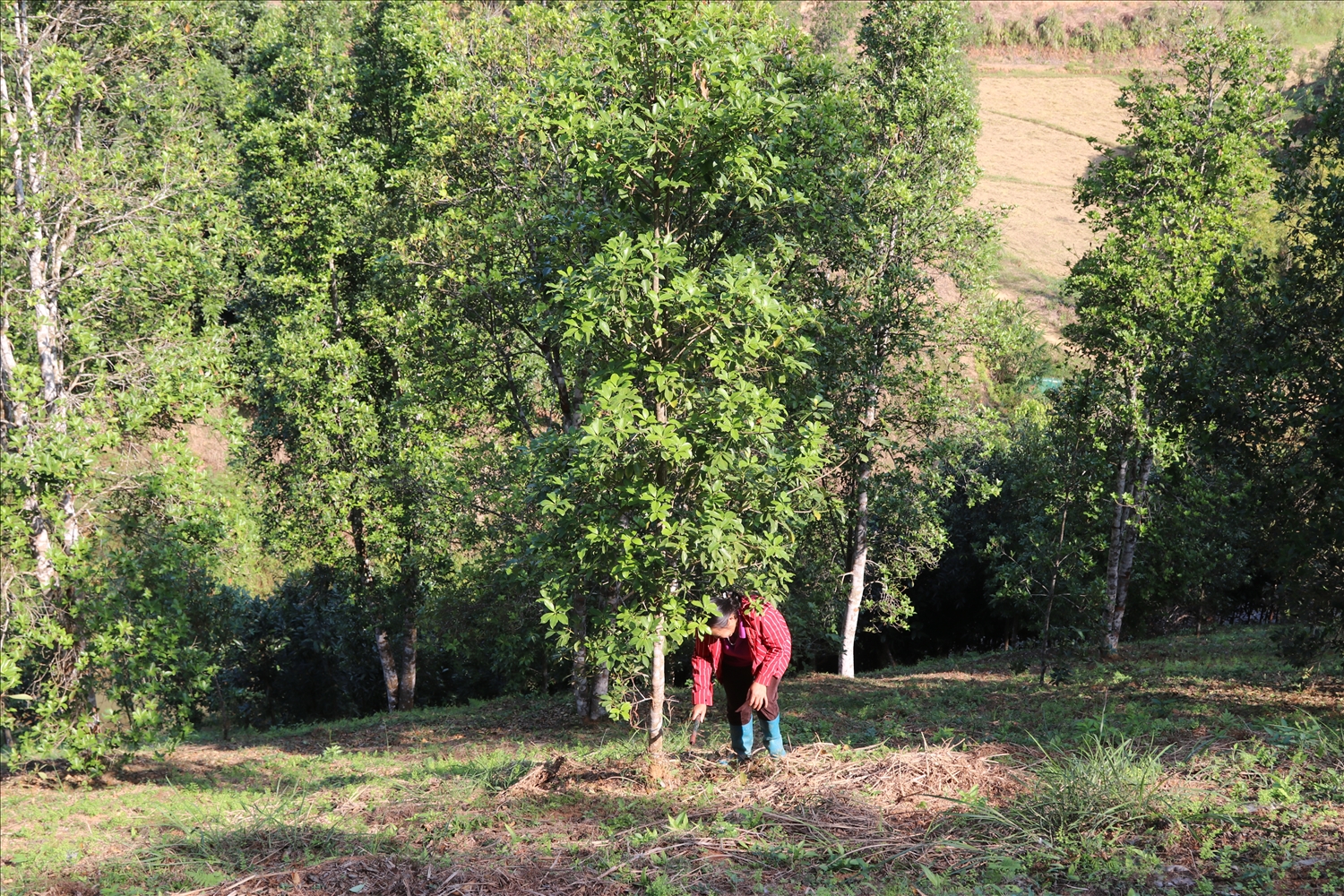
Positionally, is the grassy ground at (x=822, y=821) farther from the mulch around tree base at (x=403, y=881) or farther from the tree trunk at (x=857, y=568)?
the tree trunk at (x=857, y=568)

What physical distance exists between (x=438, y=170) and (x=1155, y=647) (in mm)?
15211

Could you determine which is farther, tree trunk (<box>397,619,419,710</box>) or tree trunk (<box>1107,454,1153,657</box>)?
tree trunk (<box>397,619,419,710</box>)

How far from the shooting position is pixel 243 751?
14.6 metres

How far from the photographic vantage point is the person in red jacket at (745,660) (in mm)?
7031

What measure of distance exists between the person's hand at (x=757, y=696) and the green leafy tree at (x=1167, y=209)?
9.48 m

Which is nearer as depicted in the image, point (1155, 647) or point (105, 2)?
point (105, 2)

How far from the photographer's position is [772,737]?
285 inches

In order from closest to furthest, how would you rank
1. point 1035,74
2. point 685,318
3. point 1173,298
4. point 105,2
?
1. point 685,318
2. point 105,2
3. point 1173,298
4. point 1035,74

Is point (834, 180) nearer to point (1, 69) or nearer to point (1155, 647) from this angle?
point (1, 69)

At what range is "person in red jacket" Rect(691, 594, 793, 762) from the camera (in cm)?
703

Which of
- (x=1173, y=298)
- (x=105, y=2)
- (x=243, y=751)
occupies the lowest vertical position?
(x=243, y=751)

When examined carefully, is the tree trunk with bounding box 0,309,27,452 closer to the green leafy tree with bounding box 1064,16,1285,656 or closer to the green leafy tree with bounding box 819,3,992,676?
the green leafy tree with bounding box 819,3,992,676

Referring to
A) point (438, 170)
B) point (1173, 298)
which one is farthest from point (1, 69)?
point (1173, 298)

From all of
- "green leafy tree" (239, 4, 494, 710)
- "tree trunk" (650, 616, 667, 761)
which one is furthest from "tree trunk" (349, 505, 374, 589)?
"tree trunk" (650, 616, 667, 761)
